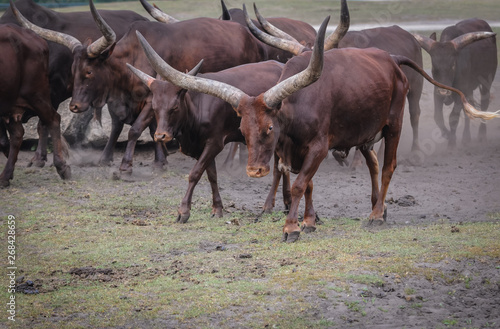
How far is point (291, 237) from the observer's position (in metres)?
7.42

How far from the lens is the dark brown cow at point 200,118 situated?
8406mm

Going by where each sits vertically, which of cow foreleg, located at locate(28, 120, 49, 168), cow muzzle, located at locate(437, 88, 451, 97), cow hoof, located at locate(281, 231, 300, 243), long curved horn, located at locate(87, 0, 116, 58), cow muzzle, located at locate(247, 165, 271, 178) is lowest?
cow foreleg, located at locate(28, 120, 49, 168)

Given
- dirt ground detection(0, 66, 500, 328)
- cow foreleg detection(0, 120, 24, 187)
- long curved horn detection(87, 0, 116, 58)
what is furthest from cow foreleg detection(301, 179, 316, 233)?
cow foreleg detection(0, 120, 24, 187)

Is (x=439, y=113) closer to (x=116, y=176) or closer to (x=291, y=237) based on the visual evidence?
(x=116, y=176)

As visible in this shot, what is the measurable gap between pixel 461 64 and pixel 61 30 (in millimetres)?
6937

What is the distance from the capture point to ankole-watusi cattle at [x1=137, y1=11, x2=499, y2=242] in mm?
7099

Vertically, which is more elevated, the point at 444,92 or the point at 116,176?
the point at 444,92

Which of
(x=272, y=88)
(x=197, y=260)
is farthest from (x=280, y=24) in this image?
(x=197, y=260)

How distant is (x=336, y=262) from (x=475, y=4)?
74.9 feet

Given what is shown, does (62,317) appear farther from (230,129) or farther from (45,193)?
(45,193)

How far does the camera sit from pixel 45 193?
10.0 metres

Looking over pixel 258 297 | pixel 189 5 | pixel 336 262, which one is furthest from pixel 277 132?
pixel 189 5

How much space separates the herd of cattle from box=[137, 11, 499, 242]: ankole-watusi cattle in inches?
0.5

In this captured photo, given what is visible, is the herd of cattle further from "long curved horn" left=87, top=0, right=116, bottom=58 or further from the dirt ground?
the dirt ground
